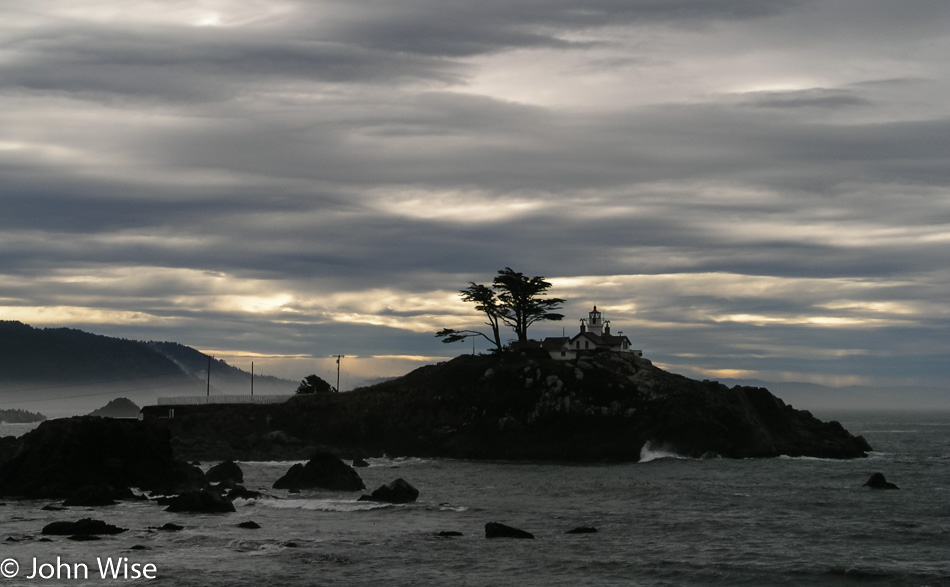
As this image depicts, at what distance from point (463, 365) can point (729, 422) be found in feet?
110

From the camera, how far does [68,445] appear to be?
68.3 m

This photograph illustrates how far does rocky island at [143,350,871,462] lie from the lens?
10969cm

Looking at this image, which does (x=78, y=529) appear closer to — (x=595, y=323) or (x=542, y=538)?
(x=542, y=538)

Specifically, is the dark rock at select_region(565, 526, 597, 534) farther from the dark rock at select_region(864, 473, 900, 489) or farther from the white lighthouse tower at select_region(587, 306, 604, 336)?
the white lighthouse tower at select_region(587, 306, 604, 336)

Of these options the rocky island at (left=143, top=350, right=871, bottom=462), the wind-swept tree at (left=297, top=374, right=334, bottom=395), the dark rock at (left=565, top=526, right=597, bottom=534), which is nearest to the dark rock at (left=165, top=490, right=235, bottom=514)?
the dark rock at (left=565, top=526, right=597, bottom=534)

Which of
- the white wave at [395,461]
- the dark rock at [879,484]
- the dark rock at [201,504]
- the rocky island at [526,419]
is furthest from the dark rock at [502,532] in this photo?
the rocky island at [526,419]

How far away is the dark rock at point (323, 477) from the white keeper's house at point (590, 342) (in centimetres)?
5442

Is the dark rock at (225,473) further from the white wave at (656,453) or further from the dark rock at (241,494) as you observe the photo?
the white wave at (656,453)

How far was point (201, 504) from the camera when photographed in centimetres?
5828

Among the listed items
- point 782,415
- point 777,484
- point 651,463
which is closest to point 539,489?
point 777,484

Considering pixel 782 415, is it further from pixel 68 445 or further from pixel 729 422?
pixel 68 445

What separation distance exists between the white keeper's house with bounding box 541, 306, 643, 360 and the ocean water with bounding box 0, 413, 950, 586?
52.4 m

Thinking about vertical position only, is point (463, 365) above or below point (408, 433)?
above

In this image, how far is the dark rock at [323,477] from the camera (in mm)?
74312
